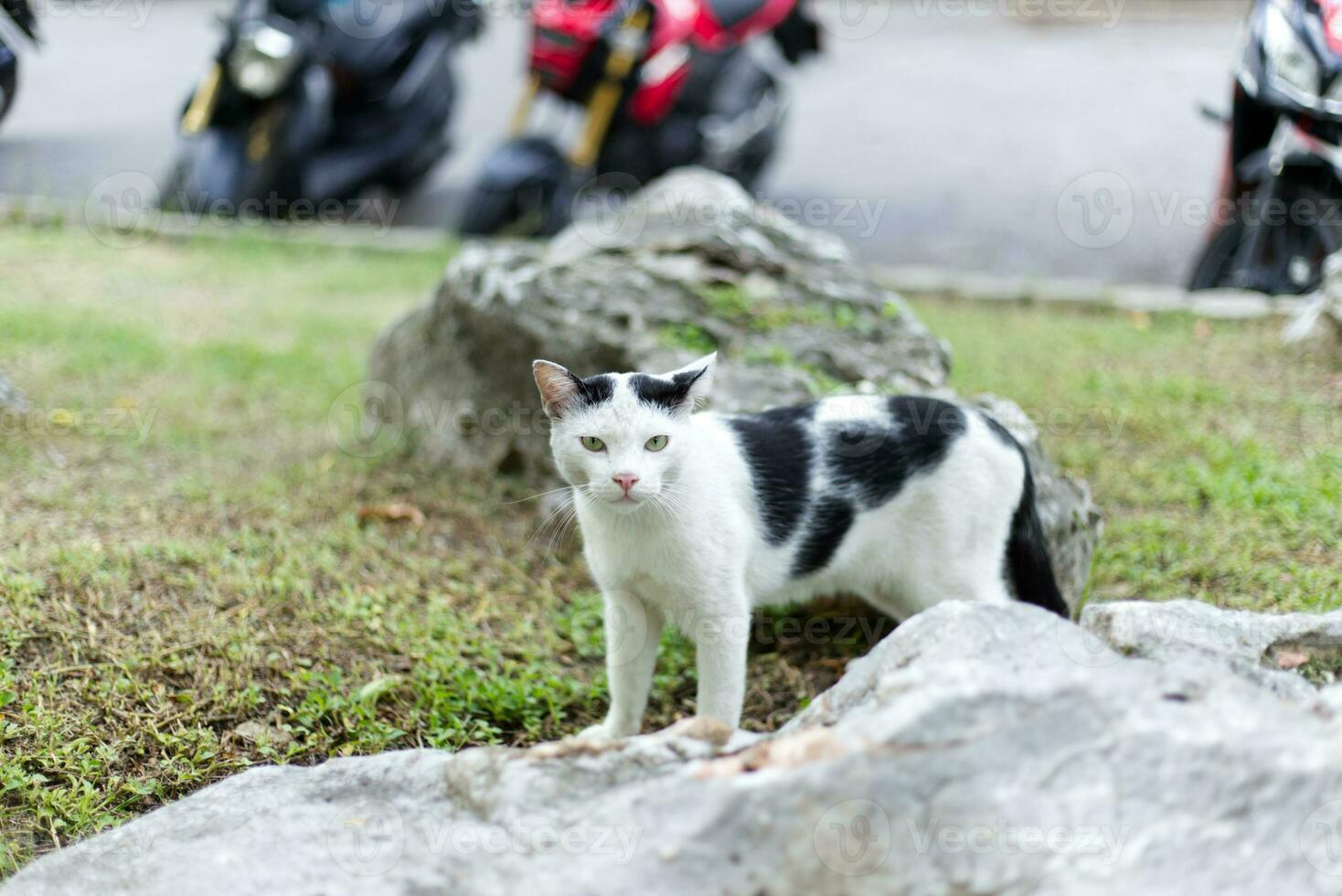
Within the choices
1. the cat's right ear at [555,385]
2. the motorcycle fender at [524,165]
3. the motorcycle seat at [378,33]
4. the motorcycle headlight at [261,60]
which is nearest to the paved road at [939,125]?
the motorcycle headlight at [261,60]

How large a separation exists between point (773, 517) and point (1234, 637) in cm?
103

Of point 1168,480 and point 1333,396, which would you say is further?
point 1333,396

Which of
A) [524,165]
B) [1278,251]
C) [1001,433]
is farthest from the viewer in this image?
[524,165]

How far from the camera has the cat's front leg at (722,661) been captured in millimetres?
2637

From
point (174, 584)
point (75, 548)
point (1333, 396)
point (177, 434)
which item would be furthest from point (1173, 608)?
point (177, 434)

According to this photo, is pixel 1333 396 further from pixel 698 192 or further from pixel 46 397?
pixel 46 397

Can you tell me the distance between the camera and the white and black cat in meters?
2.58

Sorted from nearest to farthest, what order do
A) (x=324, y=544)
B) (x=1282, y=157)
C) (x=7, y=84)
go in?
(x=324, y=544) → (x=7, y=84) → (x=1282, y=157)

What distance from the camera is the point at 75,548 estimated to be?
323cm

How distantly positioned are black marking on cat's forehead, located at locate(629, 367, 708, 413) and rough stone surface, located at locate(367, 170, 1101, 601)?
3.43ft

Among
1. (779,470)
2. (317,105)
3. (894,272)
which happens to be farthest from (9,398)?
(894,272)

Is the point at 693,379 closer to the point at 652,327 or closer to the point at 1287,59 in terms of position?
the point at 652,327

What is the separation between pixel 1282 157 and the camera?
5566 millimetres

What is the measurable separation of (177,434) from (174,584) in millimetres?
1386
